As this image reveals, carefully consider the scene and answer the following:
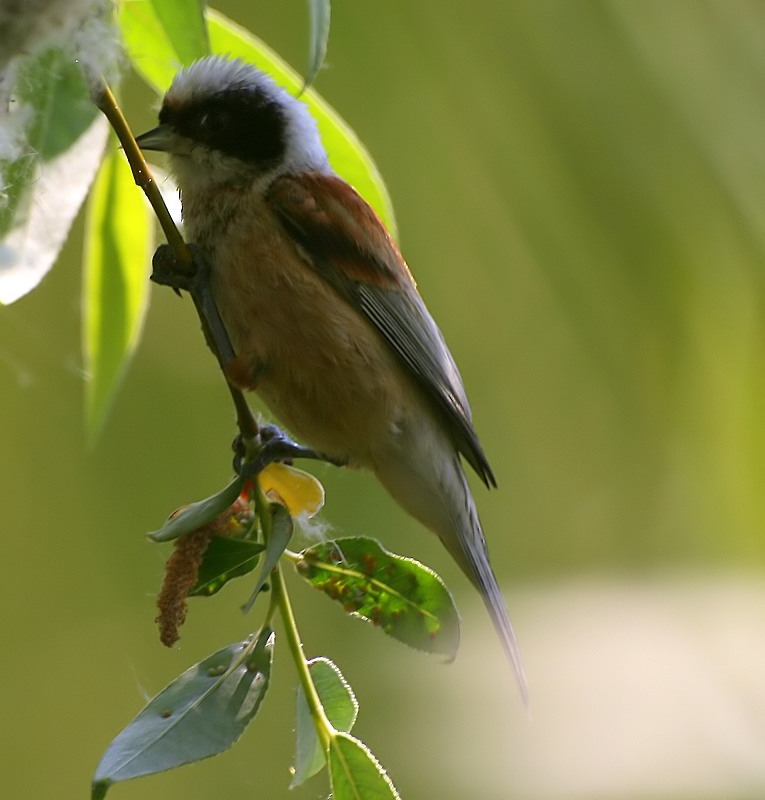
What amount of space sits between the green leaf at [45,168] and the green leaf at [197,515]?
0.92 feet

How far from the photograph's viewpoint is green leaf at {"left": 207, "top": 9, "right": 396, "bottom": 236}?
1.11 meters

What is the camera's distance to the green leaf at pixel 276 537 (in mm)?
807

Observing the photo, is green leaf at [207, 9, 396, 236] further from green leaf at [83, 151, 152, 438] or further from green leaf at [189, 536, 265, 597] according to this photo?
green leaf at [189, 536, 265, 597]

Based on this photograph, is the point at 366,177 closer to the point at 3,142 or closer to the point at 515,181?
the point at 3,142

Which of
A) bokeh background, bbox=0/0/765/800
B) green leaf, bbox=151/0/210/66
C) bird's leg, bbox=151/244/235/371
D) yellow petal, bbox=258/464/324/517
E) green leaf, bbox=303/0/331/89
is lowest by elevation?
bokeh background, bbox=0/0/765/800

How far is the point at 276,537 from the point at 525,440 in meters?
2.37

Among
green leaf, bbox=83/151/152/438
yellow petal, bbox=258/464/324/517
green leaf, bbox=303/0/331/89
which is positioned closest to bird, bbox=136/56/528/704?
green leaf, bbox=83/151/152/438

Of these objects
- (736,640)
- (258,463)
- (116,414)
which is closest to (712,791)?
(736,640)

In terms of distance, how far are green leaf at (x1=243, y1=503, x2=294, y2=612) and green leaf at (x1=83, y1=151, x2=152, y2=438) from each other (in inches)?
12.5

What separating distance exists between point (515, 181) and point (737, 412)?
2.96 ft

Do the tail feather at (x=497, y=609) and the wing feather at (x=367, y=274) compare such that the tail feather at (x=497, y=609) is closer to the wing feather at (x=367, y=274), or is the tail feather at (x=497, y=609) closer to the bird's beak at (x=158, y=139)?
the wing feather at (x=367, y=274)

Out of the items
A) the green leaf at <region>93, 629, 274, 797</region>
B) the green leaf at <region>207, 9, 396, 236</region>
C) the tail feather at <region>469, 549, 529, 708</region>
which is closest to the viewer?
the green leaf at <region>93, 629, 274, 797</region>

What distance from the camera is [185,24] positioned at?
0.91 m

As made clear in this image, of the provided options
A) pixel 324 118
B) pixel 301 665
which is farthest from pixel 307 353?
pixel 301 665
